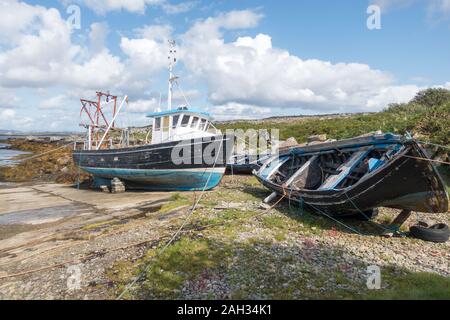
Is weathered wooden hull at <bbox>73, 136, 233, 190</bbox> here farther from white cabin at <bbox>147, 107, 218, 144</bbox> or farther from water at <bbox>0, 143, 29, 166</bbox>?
water at <bbox>0, 143, 29, 166</bbox>

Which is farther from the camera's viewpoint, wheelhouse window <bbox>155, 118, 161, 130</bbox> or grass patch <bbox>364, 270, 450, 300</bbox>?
wheelhouse window <bbox>155, 118, 161, 130</bbox>

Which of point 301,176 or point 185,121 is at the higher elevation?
point 185,121

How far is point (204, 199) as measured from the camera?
12.5m

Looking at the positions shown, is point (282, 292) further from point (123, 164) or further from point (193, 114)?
point (123, 164)

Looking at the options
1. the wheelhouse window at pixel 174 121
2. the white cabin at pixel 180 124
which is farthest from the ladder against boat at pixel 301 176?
the wheelhouse window at pixel 174 121

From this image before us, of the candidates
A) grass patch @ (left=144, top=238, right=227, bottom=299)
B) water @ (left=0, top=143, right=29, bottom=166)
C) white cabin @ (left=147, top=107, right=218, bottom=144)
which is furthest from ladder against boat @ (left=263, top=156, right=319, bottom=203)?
water @ (left=0, top=143, right=29, bottom=166)

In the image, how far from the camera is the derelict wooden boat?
7.23 m

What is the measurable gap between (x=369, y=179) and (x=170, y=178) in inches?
414

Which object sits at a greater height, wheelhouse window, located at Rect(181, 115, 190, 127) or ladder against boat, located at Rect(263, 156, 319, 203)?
wheelhouse window, located at Rect(181, 115, 190, 127)

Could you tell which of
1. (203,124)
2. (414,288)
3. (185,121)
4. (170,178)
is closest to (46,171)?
(170,178)

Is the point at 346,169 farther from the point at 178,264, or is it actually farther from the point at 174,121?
the point at 174,121

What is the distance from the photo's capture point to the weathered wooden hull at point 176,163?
588 inches

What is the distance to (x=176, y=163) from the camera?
1531 cm

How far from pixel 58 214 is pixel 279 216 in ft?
29.9
